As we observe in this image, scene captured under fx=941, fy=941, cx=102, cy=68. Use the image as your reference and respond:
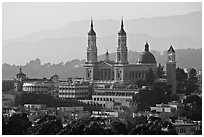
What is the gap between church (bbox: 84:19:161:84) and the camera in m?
32.8

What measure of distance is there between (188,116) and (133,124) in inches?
116

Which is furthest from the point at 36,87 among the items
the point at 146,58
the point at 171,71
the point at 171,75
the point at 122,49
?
the point at 146,58

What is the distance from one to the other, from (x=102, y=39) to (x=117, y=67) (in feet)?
8.05

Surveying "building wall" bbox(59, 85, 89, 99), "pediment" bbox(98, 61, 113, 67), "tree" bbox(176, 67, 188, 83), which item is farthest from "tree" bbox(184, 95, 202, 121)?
"pediment" bbox(98, 61, 113, 67)

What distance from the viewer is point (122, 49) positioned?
3344 cm

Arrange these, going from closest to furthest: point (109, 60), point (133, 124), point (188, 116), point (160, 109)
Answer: point (133, 124), point (188, 116), point (160, 109), point (109, 60)

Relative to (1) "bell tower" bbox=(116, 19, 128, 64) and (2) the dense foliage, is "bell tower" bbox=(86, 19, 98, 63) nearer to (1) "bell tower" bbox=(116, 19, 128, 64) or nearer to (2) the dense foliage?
(1) "bell tower" bbox=(116, 19, 128, 64)

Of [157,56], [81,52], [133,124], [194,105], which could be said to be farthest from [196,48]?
[133,124]

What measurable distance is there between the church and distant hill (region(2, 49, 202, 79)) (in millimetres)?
2277

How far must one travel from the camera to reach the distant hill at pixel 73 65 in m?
36.9

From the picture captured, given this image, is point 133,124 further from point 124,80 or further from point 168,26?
point 168,26

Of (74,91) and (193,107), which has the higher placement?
(74,91)

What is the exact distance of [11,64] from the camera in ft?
119

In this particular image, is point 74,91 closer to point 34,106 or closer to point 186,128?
point 34,106
